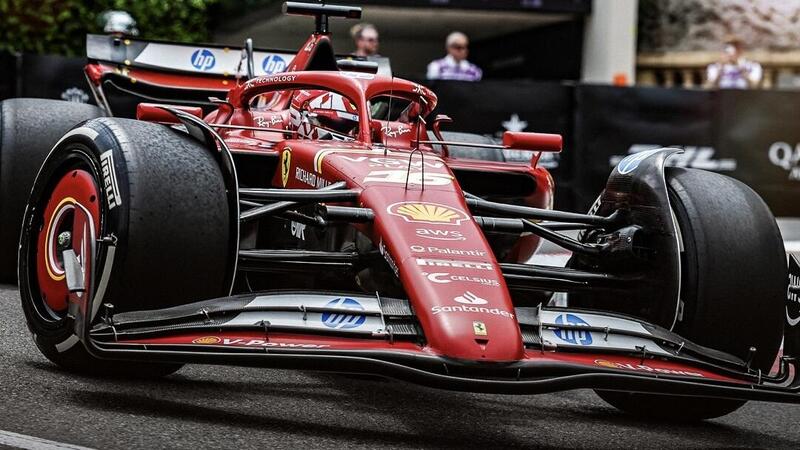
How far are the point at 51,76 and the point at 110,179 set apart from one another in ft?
26.2

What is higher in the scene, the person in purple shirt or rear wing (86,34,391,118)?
rear wing (86,34,391,118)

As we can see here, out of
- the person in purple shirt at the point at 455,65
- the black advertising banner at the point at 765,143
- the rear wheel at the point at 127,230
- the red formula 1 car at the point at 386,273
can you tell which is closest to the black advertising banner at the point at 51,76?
the person in purple shirt at the point at 455,65

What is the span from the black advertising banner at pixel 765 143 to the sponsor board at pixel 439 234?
9.27 m

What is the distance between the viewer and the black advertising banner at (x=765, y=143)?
44.5 ft

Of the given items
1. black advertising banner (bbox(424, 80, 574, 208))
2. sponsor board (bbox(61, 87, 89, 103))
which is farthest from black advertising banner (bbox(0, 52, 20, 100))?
black advertising banner (bbox(424, 80, 574, 208))

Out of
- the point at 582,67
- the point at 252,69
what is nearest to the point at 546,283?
the point at 252,69

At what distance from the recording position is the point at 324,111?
22.0 ft

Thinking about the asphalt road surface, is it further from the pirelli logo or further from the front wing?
the pirelli logo

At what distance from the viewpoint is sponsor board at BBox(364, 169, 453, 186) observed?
5.10 m

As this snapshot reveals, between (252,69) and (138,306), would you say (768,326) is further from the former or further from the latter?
(252,69)

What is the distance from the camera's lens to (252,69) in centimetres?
843

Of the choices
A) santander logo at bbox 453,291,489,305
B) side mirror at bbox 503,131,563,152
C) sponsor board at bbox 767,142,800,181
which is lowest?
sponsor board at bbox 767,142,800,181

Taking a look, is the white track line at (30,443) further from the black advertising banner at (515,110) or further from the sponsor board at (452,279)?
the black advertising banner at (515,110)

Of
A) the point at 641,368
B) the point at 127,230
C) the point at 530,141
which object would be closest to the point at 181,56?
the point at 530,141
